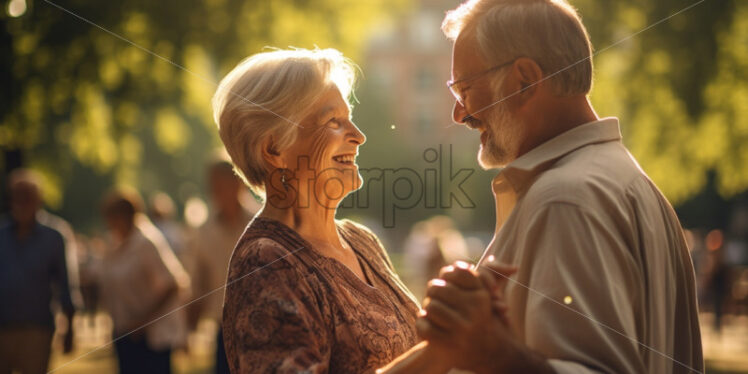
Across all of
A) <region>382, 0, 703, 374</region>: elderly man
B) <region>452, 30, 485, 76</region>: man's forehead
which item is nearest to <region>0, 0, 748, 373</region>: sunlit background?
<region>452, 30, 485, 76</region>: man's forehead

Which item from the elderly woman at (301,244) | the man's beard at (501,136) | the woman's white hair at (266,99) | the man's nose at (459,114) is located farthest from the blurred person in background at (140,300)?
the man's beard at (501,136)

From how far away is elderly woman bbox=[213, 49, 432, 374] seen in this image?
2.40 m

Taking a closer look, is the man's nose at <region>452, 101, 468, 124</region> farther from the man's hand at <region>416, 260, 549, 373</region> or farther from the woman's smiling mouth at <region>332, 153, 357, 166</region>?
the man's hand at <region>416, 260, 549, 373</region>

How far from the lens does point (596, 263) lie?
1.95m

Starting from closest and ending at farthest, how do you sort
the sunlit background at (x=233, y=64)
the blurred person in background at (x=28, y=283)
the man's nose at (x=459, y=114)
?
the man's nose at (x=459, y=114) → the blurred person in background at (x=28, y=283) → the sunlit background at (x=233, y=64)

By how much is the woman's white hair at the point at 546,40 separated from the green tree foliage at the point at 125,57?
25.5 feet

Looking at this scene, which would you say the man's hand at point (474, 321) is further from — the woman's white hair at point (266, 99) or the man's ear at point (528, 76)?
the woman's white hair at point (266, 99)

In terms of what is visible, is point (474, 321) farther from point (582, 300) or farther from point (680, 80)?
point (680, 80)

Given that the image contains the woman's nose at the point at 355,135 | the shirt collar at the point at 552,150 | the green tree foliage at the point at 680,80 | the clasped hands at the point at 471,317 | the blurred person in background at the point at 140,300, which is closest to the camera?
the clasped hands at the point at 471,317

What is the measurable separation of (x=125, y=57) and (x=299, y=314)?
8920mm

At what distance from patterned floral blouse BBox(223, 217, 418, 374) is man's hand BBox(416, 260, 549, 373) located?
23.6 inches

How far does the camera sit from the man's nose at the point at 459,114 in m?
2.68

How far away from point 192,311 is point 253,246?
419cm

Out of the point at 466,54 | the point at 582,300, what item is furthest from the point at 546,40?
the point at 582,300
